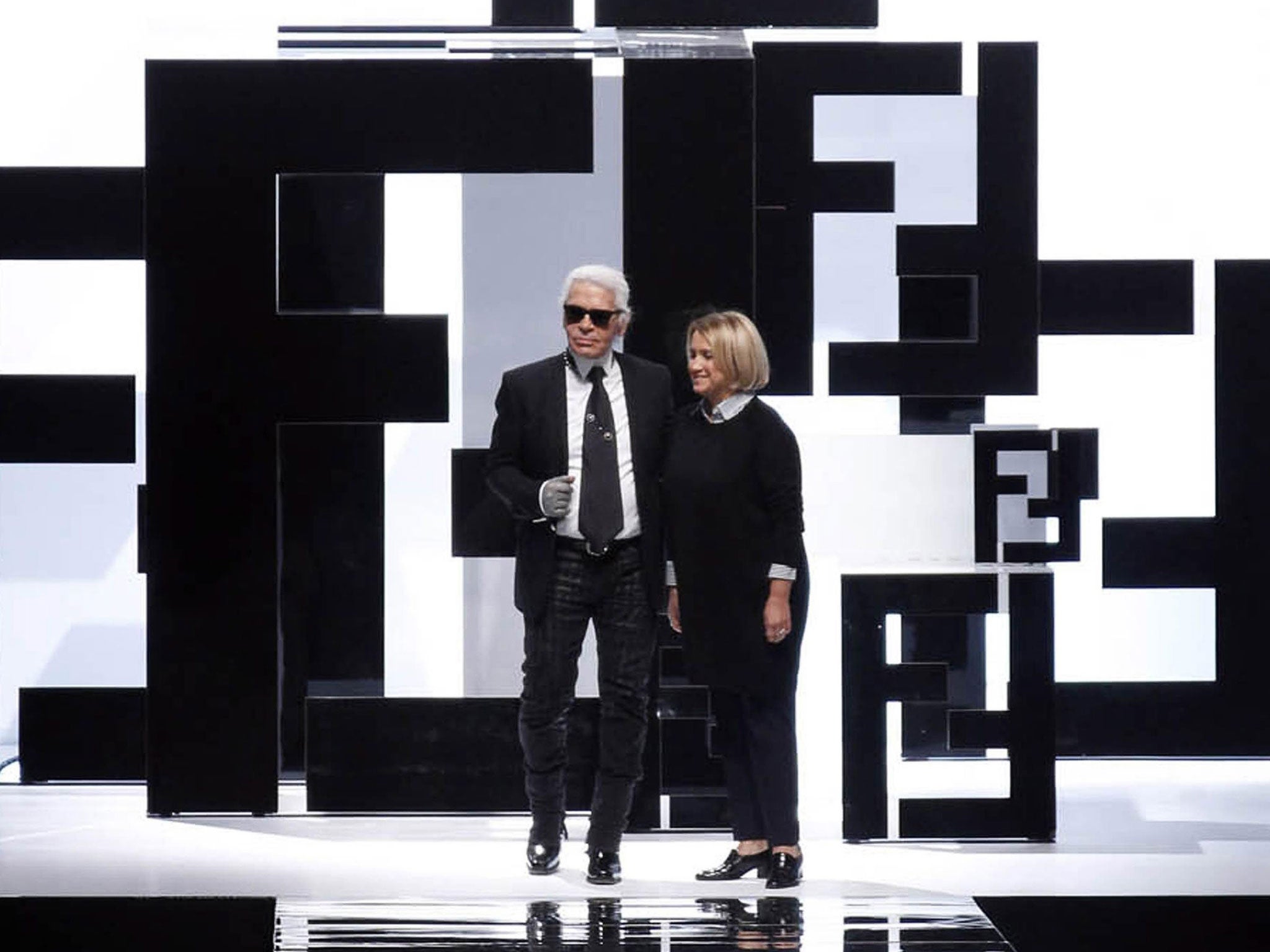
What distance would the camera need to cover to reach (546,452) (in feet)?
15.1

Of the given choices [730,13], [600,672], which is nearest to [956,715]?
[600,672]

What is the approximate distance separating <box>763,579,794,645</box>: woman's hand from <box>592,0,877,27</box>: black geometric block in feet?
5.39

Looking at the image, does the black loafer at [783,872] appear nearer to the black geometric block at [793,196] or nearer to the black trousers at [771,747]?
the black trousers at [771,747]

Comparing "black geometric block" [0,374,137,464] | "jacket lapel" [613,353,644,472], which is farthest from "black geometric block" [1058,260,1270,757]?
"black geometric block" [0,374,137,464]

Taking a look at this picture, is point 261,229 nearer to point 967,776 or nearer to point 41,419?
point 41,419

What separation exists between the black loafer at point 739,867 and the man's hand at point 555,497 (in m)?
0.85

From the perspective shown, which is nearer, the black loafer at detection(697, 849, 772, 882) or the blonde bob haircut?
the blonde bob haircut

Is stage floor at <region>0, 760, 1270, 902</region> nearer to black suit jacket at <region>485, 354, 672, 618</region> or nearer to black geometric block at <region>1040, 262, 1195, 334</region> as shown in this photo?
black suit jacket at <region>485, 354, 672, 618</region>

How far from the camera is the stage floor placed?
4582 millimetres

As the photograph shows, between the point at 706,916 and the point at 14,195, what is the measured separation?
269 cm

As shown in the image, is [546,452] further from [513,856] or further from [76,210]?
[76,210]

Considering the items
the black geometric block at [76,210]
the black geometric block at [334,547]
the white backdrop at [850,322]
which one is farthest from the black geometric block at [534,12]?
the black geometric block at [334,547]

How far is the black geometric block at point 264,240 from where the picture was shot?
5.31 meters

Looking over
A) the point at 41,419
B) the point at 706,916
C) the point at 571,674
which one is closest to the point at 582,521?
the point at 571,674
